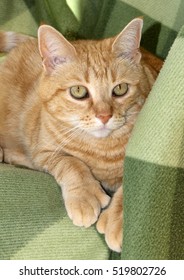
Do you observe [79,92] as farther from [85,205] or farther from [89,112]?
[85,205]

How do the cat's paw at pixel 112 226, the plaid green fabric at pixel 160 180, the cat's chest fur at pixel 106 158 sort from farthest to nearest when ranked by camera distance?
the cat's chest fur at pixel 106 158, the cat's paw at pixel 112 226, the plaid green fabric at pixel 160 180

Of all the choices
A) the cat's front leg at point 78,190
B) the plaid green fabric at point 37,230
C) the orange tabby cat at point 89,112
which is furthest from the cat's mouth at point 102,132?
the plaid green fabric at point 37,230

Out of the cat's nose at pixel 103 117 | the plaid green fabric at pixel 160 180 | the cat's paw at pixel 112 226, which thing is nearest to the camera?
the plaid green fabric at pixel 160 180

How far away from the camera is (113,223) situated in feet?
3.86

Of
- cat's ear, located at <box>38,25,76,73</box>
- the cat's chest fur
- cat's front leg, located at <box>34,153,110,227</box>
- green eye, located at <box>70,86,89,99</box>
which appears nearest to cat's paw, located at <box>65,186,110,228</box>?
cat's front leg, located at <box>34,153,110,227</box>

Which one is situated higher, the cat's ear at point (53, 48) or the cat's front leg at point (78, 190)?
the cat's ear at point (53, 48)

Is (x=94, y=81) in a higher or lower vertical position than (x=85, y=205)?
higher

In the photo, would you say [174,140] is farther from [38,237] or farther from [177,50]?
[38,237]

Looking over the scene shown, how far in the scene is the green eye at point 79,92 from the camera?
137 centimetres

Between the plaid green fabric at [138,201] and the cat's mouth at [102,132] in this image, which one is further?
the cat's mouth at [102,132]

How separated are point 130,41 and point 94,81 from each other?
16cm

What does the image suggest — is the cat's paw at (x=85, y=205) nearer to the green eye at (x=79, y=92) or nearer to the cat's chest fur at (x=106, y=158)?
the cat's chest fur at (x=106, y=158)

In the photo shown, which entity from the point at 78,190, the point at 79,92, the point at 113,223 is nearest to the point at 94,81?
the point at 79,92

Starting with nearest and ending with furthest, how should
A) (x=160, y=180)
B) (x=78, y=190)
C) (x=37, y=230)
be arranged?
(x=160, y=180) → (x=37, y=230) → (x=78, y=190)
